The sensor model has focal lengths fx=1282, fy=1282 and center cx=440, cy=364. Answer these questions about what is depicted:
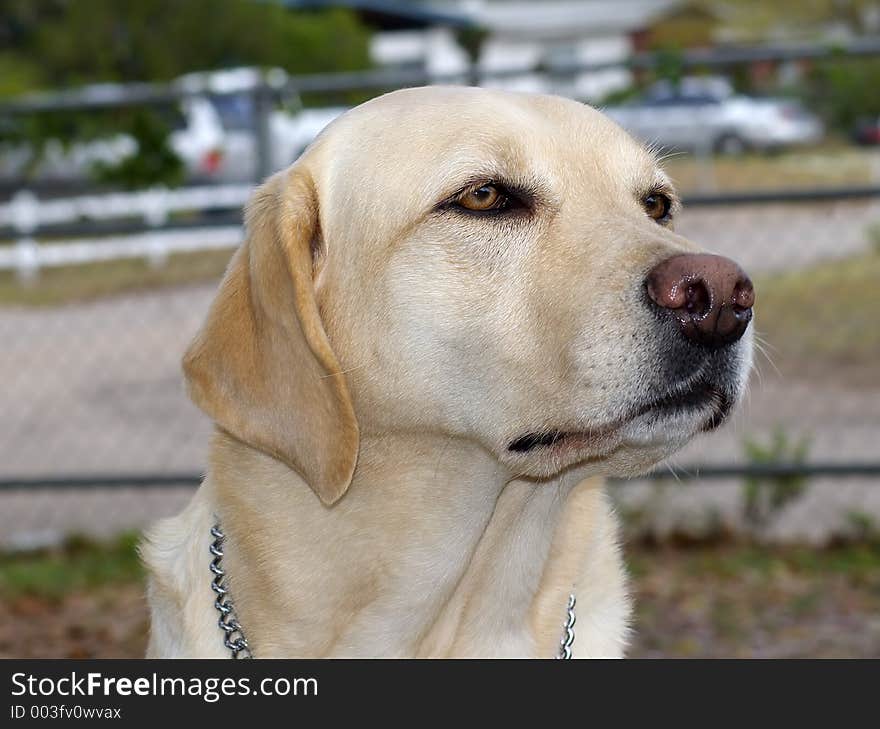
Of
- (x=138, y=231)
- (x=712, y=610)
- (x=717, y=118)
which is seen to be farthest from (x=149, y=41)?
(x=712, y=610)

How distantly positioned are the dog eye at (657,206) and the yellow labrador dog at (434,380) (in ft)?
0.13

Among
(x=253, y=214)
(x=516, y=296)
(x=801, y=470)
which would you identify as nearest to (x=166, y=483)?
(x=801, y=470)

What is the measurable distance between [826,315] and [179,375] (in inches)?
163

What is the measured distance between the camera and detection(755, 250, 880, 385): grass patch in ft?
25.6

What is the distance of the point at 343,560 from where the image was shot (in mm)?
2918

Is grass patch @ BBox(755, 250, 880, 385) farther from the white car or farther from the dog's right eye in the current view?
the dog's right eye

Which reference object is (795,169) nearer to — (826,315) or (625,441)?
(826,315)

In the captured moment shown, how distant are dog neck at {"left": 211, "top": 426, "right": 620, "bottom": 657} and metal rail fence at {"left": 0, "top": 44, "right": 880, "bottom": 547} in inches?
138

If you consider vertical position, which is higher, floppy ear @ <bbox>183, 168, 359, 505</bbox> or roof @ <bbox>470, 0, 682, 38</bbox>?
floppy ear @ <bbox>183, 168, 359, 505</bbox>

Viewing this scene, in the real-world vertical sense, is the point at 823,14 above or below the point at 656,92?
below

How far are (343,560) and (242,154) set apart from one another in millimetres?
8653

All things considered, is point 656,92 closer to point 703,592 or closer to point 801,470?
point 801,470

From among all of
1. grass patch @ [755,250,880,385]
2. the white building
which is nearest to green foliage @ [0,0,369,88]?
the white building

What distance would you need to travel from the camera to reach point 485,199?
286cm
